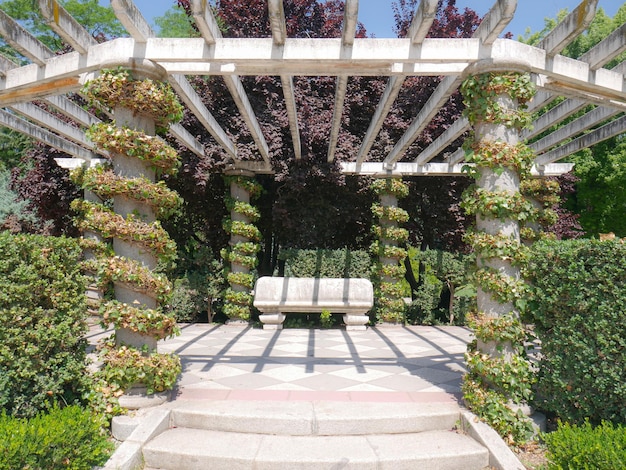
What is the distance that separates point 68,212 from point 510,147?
1117 centimetres

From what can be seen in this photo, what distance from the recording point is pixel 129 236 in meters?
4.41

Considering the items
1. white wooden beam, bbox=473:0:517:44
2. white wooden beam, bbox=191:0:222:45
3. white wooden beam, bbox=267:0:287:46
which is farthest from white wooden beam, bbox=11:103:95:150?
white wooden beam, bbox=473:0:517:44

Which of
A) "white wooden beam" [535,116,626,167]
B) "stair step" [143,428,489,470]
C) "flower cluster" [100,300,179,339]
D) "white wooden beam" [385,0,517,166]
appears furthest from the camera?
"white wooden beam" [535,116,626,167]

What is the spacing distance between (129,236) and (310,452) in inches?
104

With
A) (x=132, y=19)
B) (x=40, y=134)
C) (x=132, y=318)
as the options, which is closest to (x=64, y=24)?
(x=132, y=19)

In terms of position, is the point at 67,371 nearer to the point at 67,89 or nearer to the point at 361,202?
the point at 67,89

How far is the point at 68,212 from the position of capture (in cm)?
1173

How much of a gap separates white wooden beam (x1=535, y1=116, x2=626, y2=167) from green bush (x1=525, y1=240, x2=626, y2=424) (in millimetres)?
3838

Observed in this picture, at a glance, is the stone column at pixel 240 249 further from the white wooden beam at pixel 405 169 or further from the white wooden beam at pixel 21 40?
the white wooden beam at pixel 21 40

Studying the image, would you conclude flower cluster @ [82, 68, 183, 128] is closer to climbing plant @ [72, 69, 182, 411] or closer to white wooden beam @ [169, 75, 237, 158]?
climbing plant @ [72, 69, 182, 411]

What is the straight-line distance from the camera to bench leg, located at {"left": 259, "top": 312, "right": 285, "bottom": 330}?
9320mm

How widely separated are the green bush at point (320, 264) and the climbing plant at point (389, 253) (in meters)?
0.47

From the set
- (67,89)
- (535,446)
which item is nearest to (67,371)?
(67,89)

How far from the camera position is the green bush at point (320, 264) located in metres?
10.1
